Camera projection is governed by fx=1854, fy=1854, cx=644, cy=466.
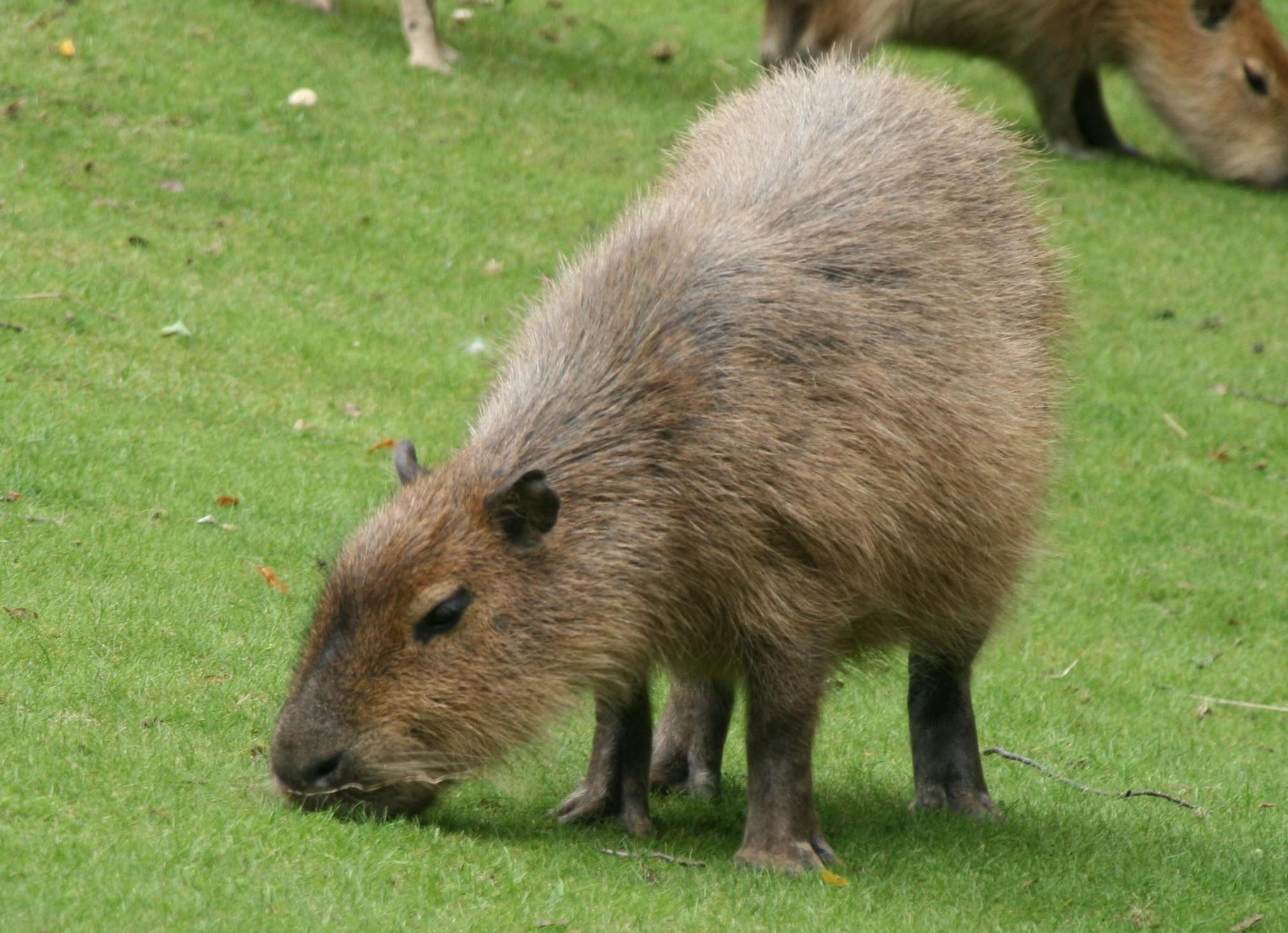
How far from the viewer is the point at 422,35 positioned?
1211cm

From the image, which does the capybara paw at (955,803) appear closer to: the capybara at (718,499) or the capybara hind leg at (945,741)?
the capybara hind leg at (945,741)

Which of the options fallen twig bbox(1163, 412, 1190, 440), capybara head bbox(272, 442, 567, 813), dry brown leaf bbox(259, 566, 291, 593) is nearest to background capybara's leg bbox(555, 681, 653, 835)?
capybara head bbox(272, 442, 567, 813)

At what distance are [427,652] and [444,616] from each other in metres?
0.10

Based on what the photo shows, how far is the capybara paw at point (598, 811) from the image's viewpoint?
16.5 ft

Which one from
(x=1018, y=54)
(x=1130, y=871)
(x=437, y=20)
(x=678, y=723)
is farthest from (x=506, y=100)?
(x=1130, y=871)

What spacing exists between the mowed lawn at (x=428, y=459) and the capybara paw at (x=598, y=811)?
7 cm

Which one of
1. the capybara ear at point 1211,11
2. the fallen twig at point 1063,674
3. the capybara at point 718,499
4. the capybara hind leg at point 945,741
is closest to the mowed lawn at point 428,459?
the fallen twig at point 1063,674

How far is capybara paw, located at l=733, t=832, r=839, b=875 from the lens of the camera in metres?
4.74

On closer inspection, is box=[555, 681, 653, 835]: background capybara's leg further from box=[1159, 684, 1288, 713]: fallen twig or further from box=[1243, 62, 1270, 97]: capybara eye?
box=[1243, 62, 1270, 97]: capybara eye

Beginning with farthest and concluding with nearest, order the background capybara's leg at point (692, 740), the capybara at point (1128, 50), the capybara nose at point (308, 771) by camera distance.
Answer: the capybara at point (1128, 50) < the background capybara's leg at point (692, 740) < the capybara nose at point (308, 771)

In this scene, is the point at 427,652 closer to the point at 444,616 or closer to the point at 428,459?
the point at 444,616

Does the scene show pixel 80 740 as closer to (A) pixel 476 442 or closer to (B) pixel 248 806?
(B) pixel 248 806

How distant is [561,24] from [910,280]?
9359 mm

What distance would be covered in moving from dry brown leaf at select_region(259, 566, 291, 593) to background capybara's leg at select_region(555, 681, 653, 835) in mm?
1569
